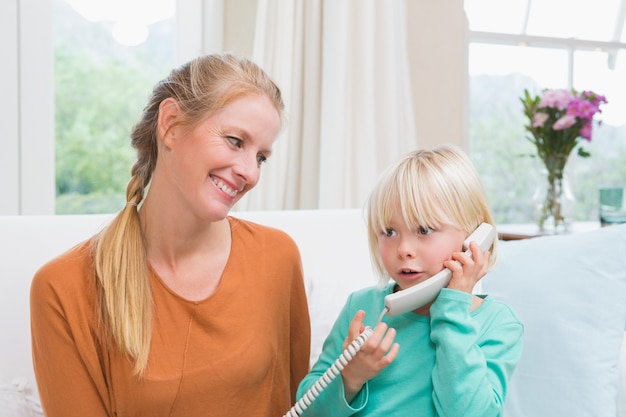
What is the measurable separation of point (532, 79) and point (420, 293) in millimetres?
3198

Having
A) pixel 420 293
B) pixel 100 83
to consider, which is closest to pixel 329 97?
pixel 100 83

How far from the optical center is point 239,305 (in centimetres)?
145

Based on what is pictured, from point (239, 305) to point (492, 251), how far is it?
502mm

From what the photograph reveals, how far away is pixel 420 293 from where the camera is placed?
47.3 inches

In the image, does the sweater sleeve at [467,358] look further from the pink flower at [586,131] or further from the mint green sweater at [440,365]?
the pink flower at [586,131]

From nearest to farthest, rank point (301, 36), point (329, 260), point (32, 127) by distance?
point (329, 260)
point (32, 127)
point (301, 36)

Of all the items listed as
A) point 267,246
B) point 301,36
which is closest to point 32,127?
point 301,36

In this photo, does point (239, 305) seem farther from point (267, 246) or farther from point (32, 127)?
point (32, 127)

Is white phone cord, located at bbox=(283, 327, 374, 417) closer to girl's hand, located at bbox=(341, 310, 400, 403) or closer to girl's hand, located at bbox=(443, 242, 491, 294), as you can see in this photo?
girl's hand, located at bbox=(341, 310, 400, 403)

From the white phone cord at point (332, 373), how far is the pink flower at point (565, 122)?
2299 millimetres

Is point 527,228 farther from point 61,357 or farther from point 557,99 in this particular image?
point 61,357

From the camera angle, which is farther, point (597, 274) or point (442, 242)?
point (597, 274)

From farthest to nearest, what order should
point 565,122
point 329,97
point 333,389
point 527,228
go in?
point 527,228, point 565,122, point 329,97, point 333,389

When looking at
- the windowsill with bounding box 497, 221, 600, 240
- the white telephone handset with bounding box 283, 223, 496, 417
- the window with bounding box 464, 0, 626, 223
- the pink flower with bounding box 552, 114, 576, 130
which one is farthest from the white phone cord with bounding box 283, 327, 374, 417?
the window with bounding box 464, 0, 626, 223
